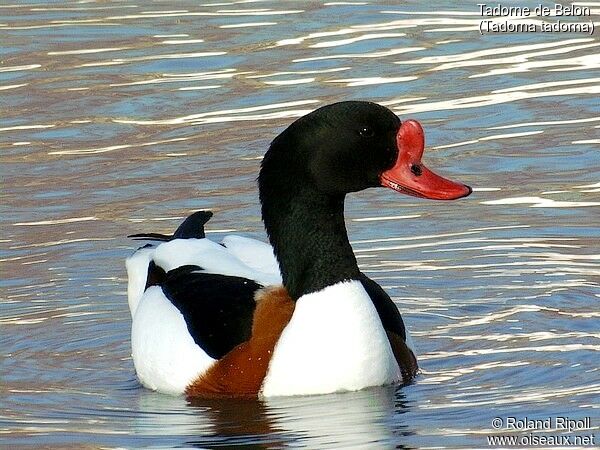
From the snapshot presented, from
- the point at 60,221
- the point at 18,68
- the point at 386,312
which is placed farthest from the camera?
the point at 18,68

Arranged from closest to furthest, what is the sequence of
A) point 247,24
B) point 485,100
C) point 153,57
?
point 485,100 < point 153,57 < point 247,24

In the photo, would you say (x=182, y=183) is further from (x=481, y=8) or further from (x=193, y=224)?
(x=481, y=8)

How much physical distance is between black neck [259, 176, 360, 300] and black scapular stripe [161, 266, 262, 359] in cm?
25

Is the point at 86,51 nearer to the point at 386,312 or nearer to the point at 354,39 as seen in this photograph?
the point at 354,39

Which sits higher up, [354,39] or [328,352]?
[328,352]

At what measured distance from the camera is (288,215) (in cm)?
863

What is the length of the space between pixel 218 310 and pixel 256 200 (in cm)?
355

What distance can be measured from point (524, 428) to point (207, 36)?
399 inches

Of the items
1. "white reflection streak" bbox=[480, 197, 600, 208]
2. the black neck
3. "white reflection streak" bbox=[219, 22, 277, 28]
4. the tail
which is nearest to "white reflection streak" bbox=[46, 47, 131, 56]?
"white reflection streak" bbox=[219, 22, 277, 28]

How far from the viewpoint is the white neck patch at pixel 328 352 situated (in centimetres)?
848

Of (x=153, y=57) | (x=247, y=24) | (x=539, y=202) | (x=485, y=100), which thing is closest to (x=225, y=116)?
(x=485, y=100)

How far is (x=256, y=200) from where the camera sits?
12227mm

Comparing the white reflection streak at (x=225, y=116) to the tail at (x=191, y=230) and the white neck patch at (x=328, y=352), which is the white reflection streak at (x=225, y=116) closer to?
the tail at (x=191, y=230)

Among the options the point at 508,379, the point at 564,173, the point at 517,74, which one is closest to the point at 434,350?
the point at 508,379
